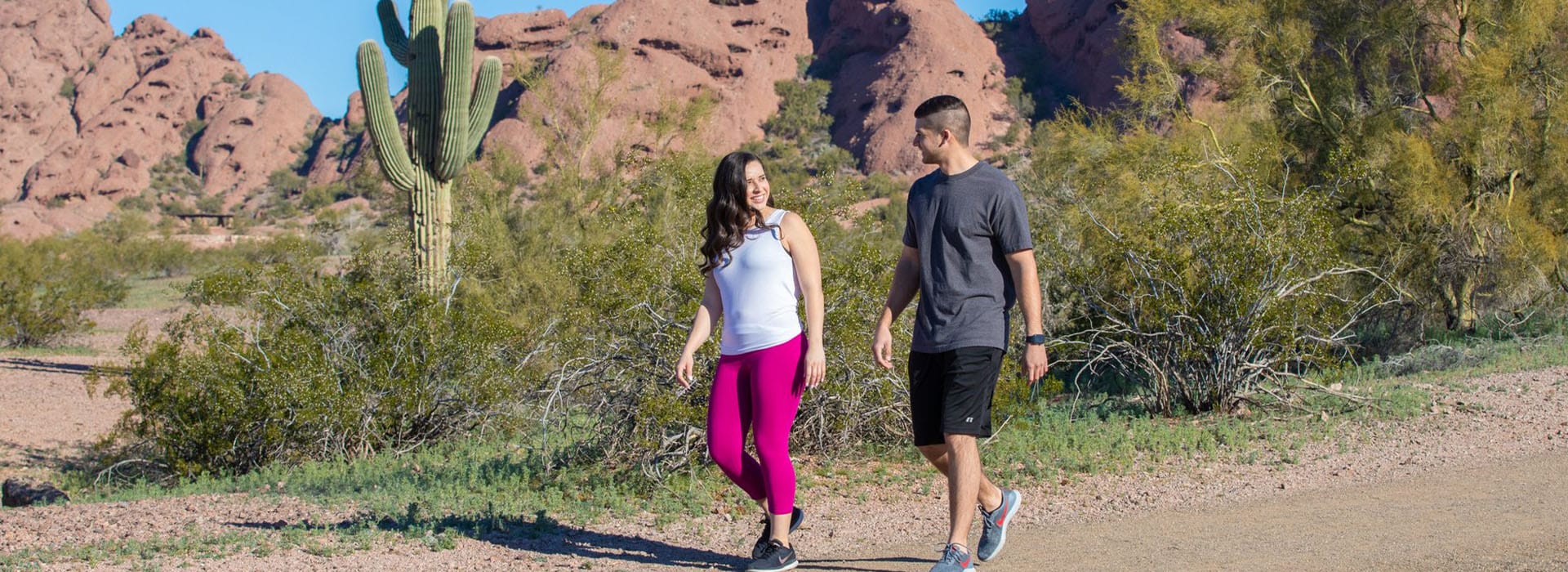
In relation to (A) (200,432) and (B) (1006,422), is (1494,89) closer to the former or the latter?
(B) (1006,422)

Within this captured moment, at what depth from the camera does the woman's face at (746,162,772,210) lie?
4066mm

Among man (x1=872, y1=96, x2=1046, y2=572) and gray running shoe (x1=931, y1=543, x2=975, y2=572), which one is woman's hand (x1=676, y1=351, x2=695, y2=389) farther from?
gray running shoe (x1=931, y1=543, x2=975, y2=572)

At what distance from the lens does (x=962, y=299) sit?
3811 mm

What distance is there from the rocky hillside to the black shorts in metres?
38.5

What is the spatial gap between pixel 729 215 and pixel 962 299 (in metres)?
0.85

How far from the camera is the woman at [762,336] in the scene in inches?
156

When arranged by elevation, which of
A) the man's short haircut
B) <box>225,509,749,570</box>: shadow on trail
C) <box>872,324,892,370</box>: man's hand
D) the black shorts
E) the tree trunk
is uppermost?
the man's short haircut

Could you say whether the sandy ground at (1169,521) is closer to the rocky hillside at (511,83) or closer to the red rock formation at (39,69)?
the rocky hillside at (511,83)

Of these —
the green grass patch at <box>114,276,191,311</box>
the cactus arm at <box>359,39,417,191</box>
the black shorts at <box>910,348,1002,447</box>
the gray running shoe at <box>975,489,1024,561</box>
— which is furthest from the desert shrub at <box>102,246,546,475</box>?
the green grass patch at <box>114,276,191,311</box>

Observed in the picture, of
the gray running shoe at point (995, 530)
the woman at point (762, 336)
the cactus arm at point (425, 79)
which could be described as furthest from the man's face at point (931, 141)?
the cactus arm at point (425, 79)

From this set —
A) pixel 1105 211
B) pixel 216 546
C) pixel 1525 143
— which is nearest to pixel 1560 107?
pixel 1525 143

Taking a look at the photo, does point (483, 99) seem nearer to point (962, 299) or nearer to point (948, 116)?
point (948, 116)

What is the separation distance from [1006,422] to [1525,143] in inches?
329

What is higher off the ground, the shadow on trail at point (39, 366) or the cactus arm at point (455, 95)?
the cactus arm at point (455, 95)
